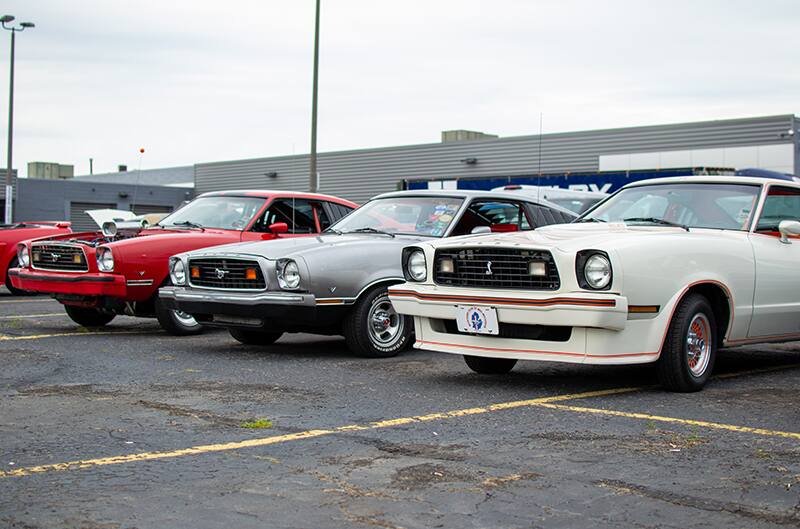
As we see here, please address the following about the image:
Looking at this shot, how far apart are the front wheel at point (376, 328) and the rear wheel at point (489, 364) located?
1.04 meters

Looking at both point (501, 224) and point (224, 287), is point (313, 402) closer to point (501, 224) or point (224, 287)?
point (224, 287)

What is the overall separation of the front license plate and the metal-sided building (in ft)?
47.2

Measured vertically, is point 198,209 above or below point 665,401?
above

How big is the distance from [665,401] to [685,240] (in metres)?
1.11

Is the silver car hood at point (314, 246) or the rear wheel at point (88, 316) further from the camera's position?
the rear wheel at point (88, 316)

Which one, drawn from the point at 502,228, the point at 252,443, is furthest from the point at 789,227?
the point at 252,443

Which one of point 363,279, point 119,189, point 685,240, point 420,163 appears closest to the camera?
point 685,240

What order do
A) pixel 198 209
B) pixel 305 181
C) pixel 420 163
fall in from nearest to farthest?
1. pixel 198 209
2. pixel 420 163
3. pixel 305 181

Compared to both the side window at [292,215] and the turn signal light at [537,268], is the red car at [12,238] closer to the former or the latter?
the side window at [292,215]

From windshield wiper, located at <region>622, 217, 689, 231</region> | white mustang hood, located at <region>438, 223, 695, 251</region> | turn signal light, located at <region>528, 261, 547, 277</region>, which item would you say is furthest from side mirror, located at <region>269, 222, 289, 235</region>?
turn signal light, located at <region>528, 261, 547, 277</region>

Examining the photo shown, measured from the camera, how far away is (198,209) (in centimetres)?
1193

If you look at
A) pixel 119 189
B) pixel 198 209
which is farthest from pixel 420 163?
pixel 198 209

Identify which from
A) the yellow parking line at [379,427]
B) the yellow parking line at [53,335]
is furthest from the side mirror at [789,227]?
the yellow parking line at [53,335]

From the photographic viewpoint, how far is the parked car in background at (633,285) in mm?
6629
